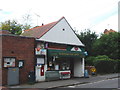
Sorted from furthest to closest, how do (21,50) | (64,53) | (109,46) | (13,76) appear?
(109,46), (64,53), (21,50), (13,76)

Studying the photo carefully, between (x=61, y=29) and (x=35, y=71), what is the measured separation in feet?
18.8

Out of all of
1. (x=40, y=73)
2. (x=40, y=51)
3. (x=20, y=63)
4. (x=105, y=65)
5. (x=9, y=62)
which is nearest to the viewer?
(x=9, y=62)

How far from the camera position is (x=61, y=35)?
742 inches

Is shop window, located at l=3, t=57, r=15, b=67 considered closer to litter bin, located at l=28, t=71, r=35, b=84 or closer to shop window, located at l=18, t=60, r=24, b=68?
shop window, located at l=18, t=60, r=24, b=68

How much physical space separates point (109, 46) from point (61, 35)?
14671mm

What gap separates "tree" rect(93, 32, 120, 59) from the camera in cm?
2980

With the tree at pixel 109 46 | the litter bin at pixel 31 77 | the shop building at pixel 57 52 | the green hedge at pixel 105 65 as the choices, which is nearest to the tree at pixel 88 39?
the tree at pixel 109 46

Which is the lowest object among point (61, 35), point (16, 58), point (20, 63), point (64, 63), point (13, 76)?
point (13, 76)

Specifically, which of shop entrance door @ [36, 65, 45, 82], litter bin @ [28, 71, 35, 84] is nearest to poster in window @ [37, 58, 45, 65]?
shop entrance door @ [36, 65, 45, 82]

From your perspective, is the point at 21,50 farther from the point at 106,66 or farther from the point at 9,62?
the point at 106,66

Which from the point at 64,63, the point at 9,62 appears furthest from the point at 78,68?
the point at 9,62

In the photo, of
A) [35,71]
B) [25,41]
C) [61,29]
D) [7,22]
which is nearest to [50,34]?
[61,29]

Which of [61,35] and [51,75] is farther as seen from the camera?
[61,35]

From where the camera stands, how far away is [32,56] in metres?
16.1
